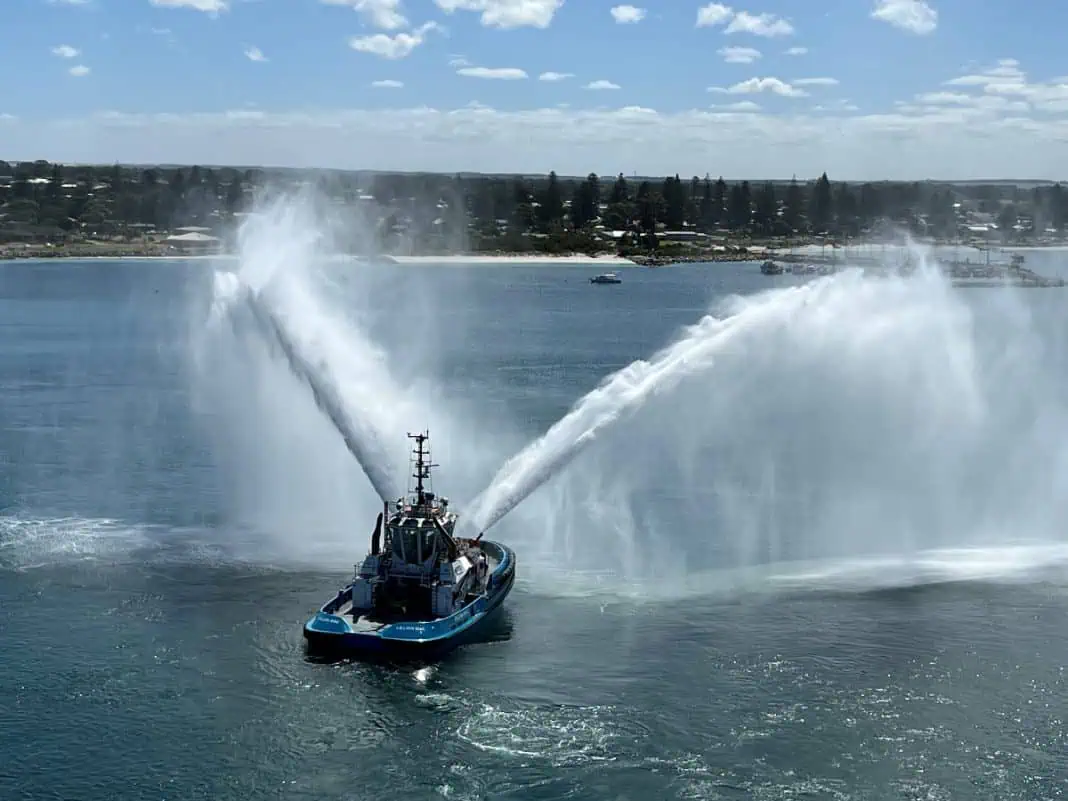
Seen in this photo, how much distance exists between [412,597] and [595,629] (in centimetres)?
776

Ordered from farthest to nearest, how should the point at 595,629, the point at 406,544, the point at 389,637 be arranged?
the point at 406,544, the point at 595,629, the point at 389,637

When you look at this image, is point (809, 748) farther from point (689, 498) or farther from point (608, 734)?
point (689, 498)

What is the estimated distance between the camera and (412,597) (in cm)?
5331

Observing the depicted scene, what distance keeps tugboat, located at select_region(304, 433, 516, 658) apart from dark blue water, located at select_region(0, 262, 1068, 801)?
1.26 m

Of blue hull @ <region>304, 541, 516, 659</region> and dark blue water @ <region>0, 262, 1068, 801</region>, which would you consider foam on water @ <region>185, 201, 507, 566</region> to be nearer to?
dark blue water @ <region>0, 262, 1068, 801</region>

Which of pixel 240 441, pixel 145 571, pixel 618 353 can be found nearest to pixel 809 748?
pixel 145 571

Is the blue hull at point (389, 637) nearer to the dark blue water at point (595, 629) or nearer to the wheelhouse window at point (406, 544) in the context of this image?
the dark blue water at point (595, 629)

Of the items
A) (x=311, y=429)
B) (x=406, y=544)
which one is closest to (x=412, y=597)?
(x=406, y=544)

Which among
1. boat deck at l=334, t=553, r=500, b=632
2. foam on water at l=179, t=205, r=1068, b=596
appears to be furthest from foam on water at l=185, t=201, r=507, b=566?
boat deck at l=334, t=553, r=500, b=632

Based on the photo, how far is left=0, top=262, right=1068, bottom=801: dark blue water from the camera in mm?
41062

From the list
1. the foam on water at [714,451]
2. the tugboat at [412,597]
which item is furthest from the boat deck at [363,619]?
the foam on water at [714,451]

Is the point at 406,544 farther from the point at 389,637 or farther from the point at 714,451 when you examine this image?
the point at 714,451

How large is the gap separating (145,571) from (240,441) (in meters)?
29.1

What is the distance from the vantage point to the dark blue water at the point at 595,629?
41.1 m
